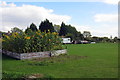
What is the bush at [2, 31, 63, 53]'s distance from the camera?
9.23m

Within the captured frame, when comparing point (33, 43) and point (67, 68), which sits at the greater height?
point (33, 43)

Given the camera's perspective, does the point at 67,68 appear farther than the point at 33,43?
No

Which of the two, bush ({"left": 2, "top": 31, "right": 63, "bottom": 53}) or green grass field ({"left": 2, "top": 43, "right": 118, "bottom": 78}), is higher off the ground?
bush ({"left": 2, "top": 31, "right": 63, "bottom": 53})

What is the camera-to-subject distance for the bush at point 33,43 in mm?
9234

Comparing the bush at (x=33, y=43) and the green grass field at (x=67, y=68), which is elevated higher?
the bush at (x=33, y=43)

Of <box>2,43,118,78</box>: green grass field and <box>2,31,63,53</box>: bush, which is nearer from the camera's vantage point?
<box>2,43,118,78</box>: green grass field

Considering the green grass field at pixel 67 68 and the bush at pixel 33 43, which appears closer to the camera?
the green grass field at pixel 67 68

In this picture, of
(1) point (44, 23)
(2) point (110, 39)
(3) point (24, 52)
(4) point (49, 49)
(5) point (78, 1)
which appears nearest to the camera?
(5) point (78, 1)

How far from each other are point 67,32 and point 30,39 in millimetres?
29004

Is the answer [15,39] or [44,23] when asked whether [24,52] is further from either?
[44,23]

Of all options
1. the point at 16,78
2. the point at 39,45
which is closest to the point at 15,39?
the point at 39,45

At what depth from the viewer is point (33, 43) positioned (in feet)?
31.5

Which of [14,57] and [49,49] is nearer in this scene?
[14,57]

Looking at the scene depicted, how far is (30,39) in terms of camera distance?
9.51 m
